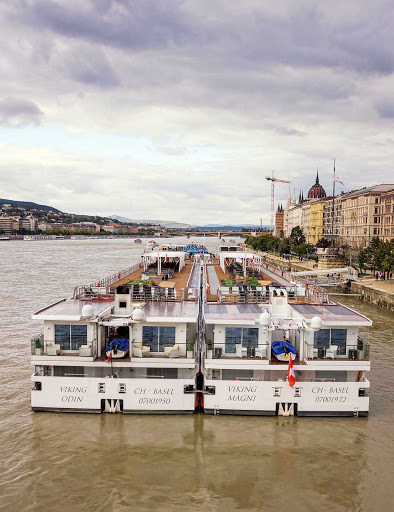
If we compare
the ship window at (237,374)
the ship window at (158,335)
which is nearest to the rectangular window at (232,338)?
the ship window at (237,374)

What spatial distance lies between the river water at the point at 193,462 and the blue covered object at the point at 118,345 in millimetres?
2516

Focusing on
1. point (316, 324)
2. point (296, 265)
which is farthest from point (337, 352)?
point (296, 265)

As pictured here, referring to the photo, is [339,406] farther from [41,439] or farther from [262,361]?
[41,439]

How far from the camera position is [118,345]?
1800 centimetres

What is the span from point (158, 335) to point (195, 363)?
1.85m

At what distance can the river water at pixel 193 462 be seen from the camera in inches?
519

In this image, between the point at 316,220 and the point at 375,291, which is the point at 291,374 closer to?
the point at 375,291

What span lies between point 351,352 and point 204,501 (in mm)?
8408

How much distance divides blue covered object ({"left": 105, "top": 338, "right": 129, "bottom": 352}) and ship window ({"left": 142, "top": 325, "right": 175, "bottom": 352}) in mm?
737

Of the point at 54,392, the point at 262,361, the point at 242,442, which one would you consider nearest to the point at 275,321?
the point at 262,361

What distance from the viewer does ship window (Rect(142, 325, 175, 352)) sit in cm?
1809

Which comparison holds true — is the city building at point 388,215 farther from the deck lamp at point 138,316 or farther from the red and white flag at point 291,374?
the deck lamp at point 138,316

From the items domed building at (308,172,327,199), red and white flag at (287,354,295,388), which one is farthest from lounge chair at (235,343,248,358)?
domed building at (308,172,327,199)

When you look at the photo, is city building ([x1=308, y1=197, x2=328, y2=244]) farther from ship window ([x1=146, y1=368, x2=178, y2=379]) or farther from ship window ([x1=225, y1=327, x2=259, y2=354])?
ship window ([x1=146, y1=368, x2=178, y2=379])
